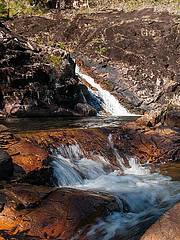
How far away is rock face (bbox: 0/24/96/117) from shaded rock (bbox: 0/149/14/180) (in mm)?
16852

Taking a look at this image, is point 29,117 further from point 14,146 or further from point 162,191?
point 162,191

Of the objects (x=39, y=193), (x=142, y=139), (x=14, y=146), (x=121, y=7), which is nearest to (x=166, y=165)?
(x=142, y=139)

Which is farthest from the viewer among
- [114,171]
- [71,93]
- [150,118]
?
[71,93]

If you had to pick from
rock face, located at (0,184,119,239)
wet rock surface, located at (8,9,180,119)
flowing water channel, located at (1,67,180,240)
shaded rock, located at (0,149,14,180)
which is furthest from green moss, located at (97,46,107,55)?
rock face, located at (0,184,119,239)

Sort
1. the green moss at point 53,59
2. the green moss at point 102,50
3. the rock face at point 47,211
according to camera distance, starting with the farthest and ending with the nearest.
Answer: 1. the green moss at point 102,50
2. the green moss at point 53,59
3. the rock face at point 47,211

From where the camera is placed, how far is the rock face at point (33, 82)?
29188 mm

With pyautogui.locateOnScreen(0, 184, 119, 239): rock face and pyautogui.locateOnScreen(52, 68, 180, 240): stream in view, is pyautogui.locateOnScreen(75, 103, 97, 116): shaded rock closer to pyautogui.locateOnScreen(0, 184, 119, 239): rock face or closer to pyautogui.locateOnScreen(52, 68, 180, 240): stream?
pyautogui.locateOnScreen(52, 68, 180, 240): stream

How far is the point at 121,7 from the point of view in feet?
186

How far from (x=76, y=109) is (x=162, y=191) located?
18.4 meters

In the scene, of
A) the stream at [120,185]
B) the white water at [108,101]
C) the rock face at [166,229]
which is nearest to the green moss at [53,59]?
the white water at [108,101]

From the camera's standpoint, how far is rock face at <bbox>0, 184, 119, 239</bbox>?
934 centimetres

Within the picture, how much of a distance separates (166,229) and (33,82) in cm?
2363

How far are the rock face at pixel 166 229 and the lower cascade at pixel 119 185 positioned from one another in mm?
889

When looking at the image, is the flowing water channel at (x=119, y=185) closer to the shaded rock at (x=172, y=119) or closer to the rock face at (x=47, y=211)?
the rock face at (x=47, y=211)
